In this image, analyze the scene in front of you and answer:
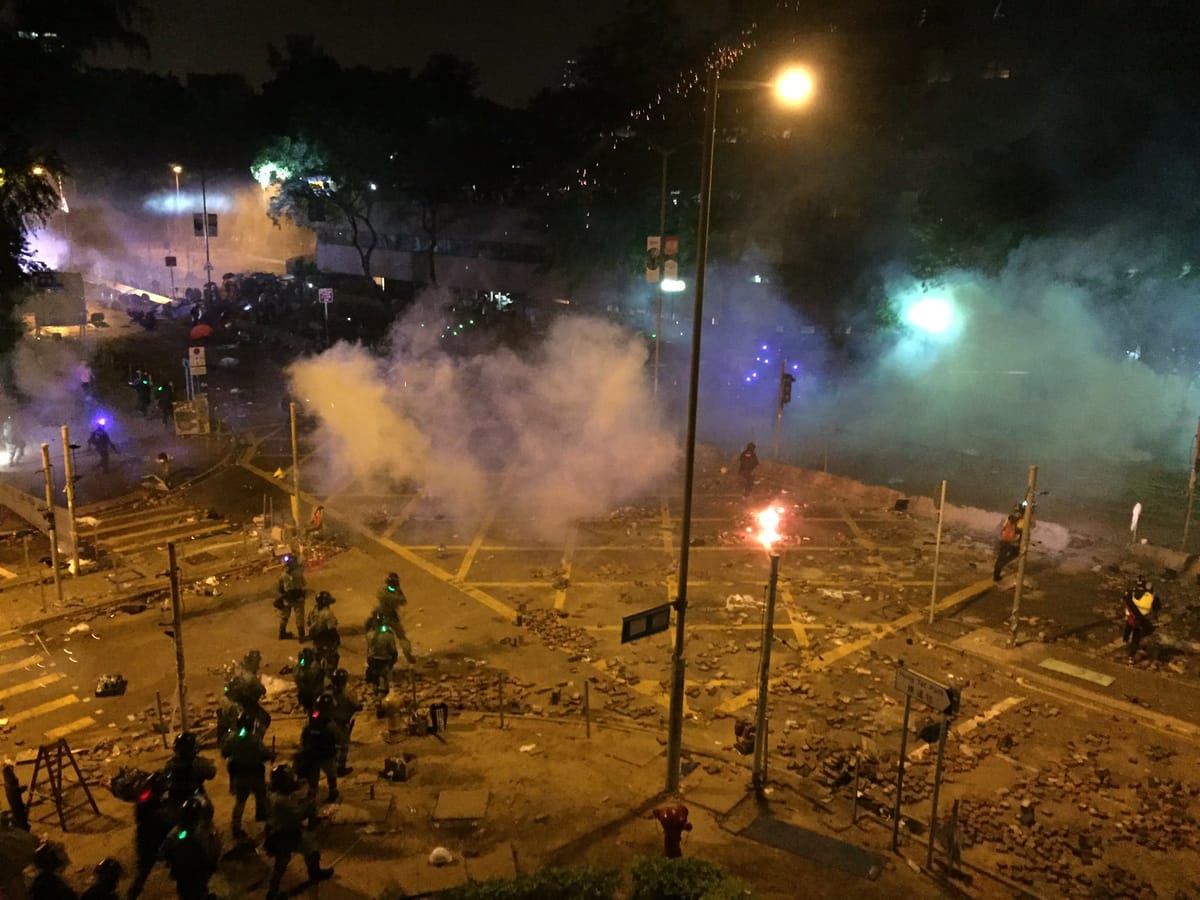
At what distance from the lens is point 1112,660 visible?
37.5 ft

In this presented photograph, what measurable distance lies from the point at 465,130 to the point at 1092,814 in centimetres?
4477

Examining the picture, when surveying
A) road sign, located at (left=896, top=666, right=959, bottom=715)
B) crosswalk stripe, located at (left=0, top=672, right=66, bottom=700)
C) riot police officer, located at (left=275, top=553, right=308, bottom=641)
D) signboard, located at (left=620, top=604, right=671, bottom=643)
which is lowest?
crosswalk stripe, located at (left=0, top=672, right=66, bottom=700)

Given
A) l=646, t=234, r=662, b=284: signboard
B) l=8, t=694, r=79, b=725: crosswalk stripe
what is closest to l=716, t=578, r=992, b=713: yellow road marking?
l=8, t=694, r=79, b=725: crosswalk stripe

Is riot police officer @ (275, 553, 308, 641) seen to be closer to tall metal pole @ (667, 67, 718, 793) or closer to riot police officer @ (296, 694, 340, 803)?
riot police officer @ (296, 694, 340, 803)

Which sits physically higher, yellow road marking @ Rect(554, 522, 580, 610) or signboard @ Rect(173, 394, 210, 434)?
signboard @ Rect(173, 394, 210, 434)

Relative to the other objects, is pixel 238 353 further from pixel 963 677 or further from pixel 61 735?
pixel 963 677

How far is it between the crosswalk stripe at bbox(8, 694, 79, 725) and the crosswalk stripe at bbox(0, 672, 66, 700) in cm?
47

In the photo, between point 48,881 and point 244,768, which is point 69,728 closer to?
point 244,768

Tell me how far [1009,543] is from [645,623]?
8.43 metres

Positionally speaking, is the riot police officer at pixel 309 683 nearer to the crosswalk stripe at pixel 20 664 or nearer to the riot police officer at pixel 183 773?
the riot police officer at pixel 183 773

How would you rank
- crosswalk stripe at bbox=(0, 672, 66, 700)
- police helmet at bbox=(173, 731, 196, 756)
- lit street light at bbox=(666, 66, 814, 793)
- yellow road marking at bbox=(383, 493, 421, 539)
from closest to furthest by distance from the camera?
police helmet at bbox=(173, 731, 196, 756)
lit street light at bbox=(666, 66, 814, 793)
crosswalk stripe at bbox=(0, 672, 66, 700)
yellow road marking at bbox=(383, 493, 421, 539)

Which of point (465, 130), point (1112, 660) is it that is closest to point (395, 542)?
point (1112, 660)

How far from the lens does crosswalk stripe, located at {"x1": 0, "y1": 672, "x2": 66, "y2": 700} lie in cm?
1027

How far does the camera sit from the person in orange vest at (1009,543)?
13.5 meters
